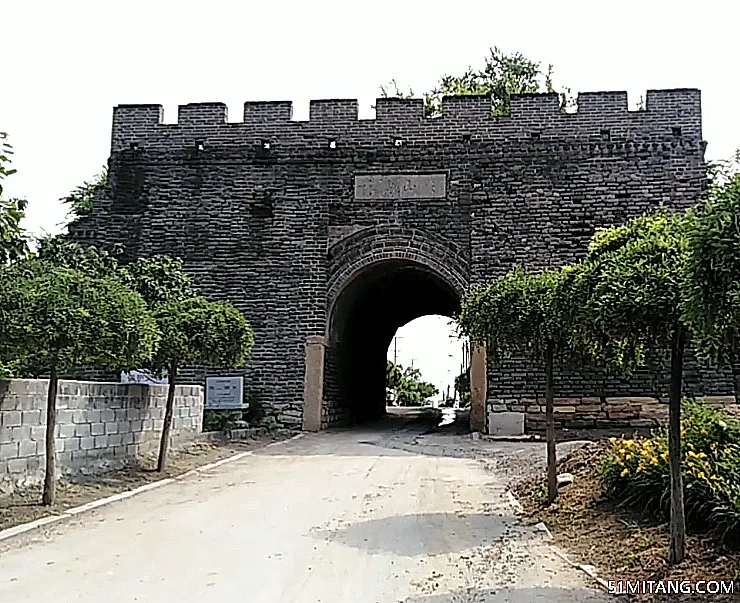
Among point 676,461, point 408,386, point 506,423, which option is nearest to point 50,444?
point 676,461

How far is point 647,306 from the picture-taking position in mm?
5496

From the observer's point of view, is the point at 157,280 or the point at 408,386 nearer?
the point at 157,280

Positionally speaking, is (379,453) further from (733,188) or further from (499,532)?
(733,188)

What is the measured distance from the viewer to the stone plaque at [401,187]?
18188mm

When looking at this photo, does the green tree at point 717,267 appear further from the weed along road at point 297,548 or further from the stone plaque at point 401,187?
the stone plaque at point 401,187

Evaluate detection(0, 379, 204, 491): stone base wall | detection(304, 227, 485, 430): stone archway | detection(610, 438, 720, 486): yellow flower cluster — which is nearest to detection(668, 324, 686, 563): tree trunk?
detection(610, 438, 720, 486): yellow flower cluster

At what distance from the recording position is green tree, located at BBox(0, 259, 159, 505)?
7.80 m

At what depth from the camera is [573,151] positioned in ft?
59.2

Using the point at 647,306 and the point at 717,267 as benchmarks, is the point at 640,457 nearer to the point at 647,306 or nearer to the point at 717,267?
the point at 647,306

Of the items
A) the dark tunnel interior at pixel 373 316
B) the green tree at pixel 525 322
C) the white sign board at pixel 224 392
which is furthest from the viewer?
the dark tunnel interior at pixel 373 316

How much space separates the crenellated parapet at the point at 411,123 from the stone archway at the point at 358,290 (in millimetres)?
2211

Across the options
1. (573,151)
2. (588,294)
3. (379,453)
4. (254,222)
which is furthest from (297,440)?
(588,294)

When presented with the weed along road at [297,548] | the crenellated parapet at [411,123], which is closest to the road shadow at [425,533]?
the weed along road at [297,548]

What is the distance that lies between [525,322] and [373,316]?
16.1 meters
